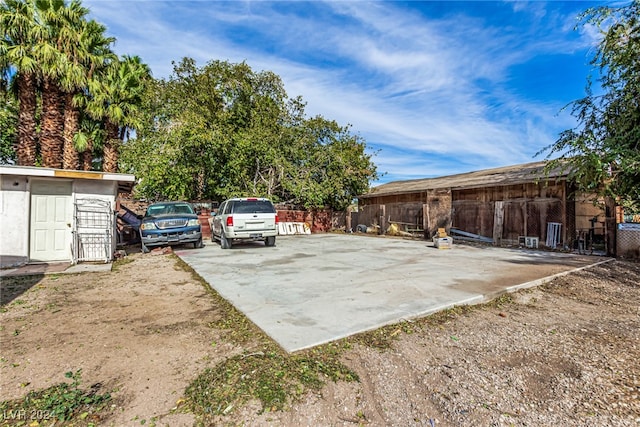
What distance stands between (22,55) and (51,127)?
289 cm

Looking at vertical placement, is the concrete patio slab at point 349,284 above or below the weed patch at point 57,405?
above

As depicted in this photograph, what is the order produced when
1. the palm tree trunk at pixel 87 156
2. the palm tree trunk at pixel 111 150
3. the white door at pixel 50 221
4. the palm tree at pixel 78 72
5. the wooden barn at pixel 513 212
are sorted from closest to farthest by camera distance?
the white door at pixel 50 221 < the wooden barn at pixel 513 212 < the palm tree at pixel 78 72 < the palm tree trunk at pixel 87 156 < the palm tree trunk at pixel 111 150

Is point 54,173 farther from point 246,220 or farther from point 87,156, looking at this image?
point 87,156

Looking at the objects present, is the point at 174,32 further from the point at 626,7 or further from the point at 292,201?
the point at 626,7

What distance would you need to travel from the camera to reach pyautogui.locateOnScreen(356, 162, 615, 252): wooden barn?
36.8 ft

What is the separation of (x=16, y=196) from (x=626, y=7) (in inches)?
660

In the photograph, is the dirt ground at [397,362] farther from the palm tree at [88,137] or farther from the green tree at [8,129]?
the green tree at [8,129]

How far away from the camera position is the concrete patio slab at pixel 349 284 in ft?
12.5

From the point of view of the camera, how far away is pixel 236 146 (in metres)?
16.8

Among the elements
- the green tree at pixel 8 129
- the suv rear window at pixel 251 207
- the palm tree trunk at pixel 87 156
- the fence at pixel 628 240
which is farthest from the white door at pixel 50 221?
the fence at pixel 628 240

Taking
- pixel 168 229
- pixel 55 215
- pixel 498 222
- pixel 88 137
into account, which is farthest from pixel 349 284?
pixel 88 137

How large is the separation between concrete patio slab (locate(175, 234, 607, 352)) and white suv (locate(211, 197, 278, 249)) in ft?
4.67

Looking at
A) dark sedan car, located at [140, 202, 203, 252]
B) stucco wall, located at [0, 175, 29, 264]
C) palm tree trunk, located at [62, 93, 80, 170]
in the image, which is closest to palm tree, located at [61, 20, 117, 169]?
palm tree trunk, located at [62, 93, 80, 170]

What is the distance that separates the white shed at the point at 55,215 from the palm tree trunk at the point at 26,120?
24.2ft
